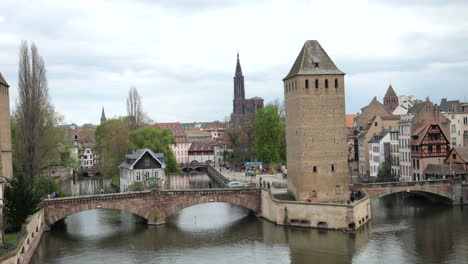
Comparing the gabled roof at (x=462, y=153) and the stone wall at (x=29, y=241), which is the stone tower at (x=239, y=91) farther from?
the stone wall at (x=29, y=241)

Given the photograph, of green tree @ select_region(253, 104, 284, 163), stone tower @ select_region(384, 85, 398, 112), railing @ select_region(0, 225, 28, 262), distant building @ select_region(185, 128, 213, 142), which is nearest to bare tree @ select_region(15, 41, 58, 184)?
railing @ select_region(0, 225, 28, 262)

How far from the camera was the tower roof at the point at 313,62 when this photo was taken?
147 feet

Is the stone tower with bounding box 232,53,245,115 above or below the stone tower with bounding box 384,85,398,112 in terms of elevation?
above

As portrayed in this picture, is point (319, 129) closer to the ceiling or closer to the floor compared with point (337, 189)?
closer to the ceiling

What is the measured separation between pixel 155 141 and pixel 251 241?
120 feet

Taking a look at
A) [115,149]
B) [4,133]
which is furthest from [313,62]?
[115,149]

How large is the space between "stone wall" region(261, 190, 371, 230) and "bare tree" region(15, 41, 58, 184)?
70.3 feet

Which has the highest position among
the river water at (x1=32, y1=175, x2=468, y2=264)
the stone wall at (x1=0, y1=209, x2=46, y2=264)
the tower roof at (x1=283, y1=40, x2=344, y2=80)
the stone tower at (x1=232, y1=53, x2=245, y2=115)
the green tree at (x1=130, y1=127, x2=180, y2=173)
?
the stone tower at (x1=232, y1=53, x2=245, y2=115)

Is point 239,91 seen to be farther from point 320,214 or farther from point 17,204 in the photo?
point 17,204

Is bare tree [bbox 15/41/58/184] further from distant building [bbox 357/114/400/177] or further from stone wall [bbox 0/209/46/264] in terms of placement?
distant building [bbox 357/114/400/177]

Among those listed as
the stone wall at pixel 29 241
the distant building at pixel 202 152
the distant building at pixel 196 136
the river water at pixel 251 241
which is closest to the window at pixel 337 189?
the river water at pixel 251 241

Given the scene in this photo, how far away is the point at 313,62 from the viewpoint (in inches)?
1785

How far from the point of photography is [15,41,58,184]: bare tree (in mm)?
49062

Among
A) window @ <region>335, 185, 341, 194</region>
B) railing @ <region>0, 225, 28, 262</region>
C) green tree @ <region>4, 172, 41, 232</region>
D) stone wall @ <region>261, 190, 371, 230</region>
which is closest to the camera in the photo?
railing @ <region>0, 225, 28, 262</region>
